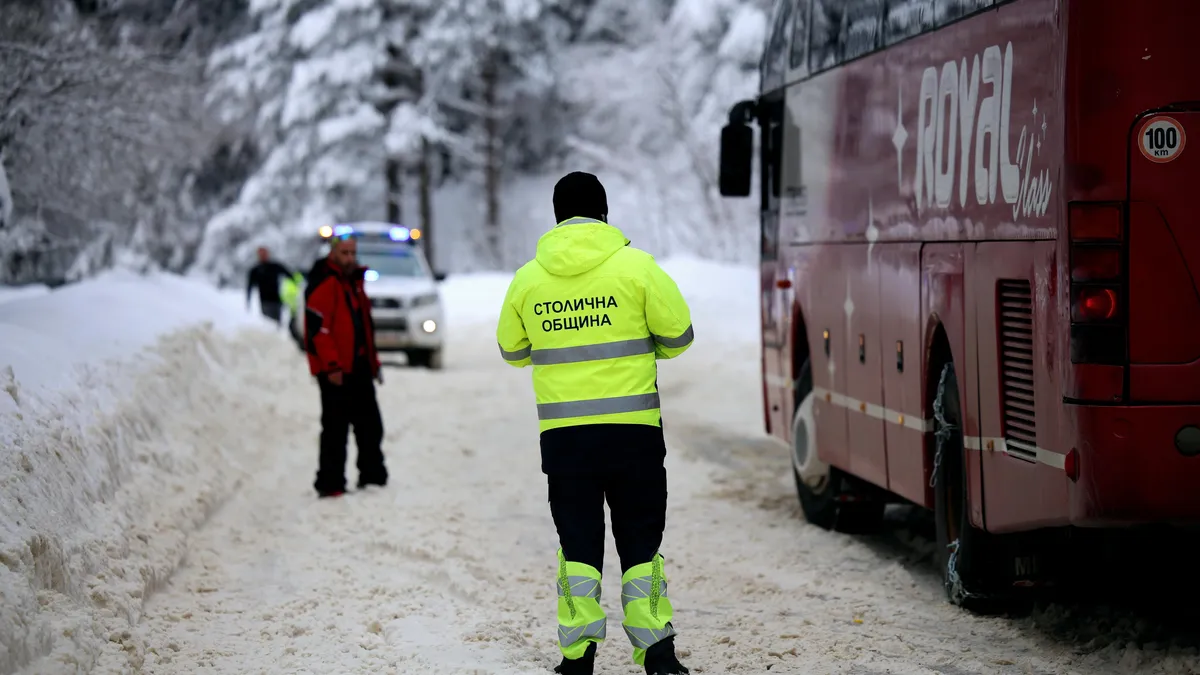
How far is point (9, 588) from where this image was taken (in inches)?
258

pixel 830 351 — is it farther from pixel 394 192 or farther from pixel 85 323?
pixel 394 192

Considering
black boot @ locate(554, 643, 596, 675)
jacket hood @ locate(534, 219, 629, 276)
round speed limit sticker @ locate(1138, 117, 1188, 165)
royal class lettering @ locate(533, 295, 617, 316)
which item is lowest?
black boot @ locate(554, 643, 596, 675)

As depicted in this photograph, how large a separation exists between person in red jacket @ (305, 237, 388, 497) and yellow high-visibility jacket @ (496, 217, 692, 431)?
5.89 metres

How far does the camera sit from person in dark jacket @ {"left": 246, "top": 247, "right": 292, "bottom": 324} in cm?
2994

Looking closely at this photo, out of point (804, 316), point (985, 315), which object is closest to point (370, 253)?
point (804, 316)

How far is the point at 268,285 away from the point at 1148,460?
970 inches

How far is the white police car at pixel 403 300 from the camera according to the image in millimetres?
25734

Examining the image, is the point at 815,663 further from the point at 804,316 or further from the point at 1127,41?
the point at 804,316

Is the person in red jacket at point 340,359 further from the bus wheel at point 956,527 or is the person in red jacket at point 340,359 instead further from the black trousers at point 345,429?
the bus wheel at point 956,527

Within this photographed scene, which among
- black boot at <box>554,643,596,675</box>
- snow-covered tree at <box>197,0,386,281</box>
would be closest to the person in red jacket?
black boot at <box>554,643,596,675</box>

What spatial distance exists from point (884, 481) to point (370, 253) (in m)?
18.4

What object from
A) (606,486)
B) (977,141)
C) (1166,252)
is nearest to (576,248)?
(606,486)

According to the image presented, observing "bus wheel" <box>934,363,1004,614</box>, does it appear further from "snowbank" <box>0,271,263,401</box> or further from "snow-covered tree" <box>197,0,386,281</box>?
"snow-covered tree" <box>197,0,386,281</box>

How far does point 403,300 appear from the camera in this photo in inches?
1022
